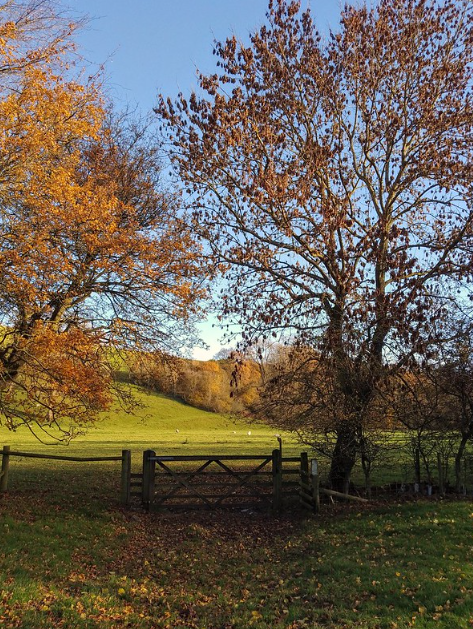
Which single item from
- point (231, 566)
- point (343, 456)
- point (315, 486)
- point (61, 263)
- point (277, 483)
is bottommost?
point (231, 566)

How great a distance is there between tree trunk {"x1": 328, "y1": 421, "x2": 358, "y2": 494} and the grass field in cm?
133

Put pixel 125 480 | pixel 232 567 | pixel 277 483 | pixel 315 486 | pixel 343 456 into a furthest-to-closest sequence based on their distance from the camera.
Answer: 1. pixel 277 483
2. pixel 343 456
3. pixel 125 480
4. pixel 315 486
5. pixel 232 567

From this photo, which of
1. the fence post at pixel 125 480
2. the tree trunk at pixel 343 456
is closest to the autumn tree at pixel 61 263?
the fence post at pixel 125 480

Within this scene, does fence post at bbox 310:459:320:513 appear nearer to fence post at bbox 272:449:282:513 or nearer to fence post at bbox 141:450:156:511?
fence post at bbox 272:449:282:513

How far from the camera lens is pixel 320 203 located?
559 inches

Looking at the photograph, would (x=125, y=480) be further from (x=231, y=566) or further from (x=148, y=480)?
(x=231, y=566)

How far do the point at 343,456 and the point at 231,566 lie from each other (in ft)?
16.6

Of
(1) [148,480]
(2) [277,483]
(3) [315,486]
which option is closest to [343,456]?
(3) [315,486]

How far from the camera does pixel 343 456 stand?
1344 centimetres

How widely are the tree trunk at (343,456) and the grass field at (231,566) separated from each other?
52.3 inches

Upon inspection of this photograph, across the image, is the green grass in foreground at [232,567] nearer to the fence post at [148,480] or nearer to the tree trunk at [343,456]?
the fence post at [148,480]

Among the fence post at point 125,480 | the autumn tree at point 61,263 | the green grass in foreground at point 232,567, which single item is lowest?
the green grass in foreground at point 232,567

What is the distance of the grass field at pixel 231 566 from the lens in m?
6.79

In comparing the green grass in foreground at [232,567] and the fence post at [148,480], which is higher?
the fence post at [148,480]
